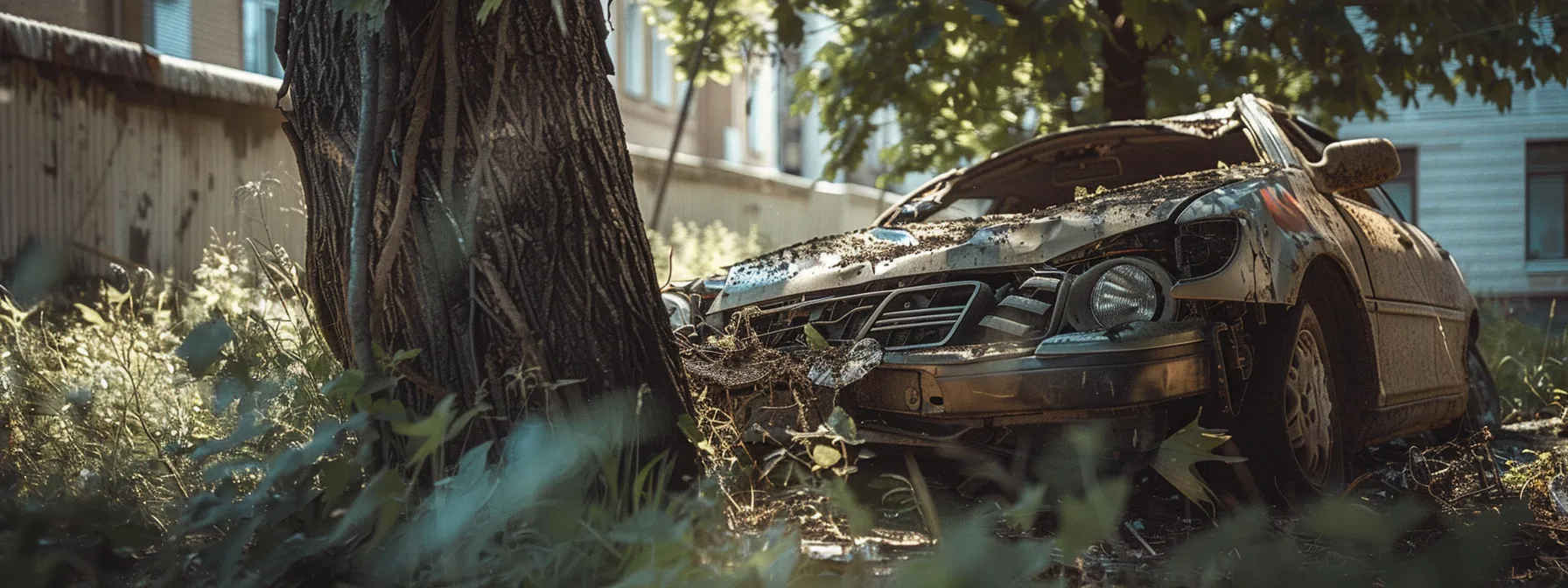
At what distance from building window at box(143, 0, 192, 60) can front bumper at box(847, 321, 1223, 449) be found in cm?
837

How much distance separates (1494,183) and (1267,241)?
64.5 feet

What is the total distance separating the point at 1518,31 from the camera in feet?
29.2

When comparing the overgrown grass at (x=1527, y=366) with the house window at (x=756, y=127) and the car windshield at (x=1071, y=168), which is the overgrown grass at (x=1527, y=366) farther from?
the house window at (x=756, y=127)

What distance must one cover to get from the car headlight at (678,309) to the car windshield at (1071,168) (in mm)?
1349

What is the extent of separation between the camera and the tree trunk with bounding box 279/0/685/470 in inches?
131

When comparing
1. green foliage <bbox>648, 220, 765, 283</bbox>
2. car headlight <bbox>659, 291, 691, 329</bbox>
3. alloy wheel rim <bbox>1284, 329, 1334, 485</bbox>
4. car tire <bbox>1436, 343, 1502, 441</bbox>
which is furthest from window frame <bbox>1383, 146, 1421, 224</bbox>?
car headlight <bbox>659, 291, 691, 329</bbox>

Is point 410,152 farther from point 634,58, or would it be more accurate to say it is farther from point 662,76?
point 662,76

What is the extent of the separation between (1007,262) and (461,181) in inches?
63.9

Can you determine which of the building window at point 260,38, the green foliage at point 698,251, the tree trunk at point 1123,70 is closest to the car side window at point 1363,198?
the tree trunk at point 1123,70

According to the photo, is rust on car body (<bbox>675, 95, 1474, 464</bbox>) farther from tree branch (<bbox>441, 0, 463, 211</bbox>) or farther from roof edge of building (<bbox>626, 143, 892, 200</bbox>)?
roof edge of building (<bbox>626, 143, 892, 200</bbox>)

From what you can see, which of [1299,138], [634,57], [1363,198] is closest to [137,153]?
[1299,138]

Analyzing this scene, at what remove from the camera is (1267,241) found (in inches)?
160

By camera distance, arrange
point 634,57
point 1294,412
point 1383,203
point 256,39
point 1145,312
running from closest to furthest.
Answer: point 1145,312, point 1294,412, point 1383,203, point 256,39, point 634,57

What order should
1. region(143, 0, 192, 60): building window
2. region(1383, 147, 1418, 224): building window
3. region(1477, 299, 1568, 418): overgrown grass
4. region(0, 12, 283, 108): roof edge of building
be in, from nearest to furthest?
region(1477, 299, 1568, 418): overgrown grass, region(0, 12, 283, 108): roof edge of building, region(143, 0, 192, 60): building window, region(1383, 147, 1418, 224): building window
